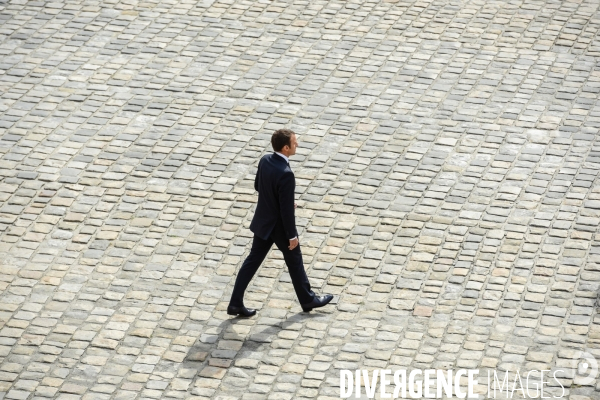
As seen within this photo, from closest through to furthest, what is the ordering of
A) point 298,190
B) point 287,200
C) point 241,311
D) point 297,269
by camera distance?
point 287,200 < point 297,269 < point 241,311 < point 298,190

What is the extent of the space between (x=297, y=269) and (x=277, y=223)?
19.2 inches

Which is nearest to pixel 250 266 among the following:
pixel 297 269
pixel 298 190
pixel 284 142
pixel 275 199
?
pixel 297 269

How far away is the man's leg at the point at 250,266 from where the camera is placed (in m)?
9.28

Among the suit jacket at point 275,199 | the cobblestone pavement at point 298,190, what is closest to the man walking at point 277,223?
the suit jacket at point 275,199

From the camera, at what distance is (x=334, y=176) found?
11641mm

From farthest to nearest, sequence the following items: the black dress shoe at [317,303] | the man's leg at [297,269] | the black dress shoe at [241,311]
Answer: the black dress shoe at [317,303] → the black dress shoe at [241,311] → the man's leg at [297,269]

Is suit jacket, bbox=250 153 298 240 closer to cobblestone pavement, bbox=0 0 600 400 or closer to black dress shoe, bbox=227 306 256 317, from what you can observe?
black dress shoe, bbox=227 306 256 317

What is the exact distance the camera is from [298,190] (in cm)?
1138

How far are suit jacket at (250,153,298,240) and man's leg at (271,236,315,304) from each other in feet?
0.41

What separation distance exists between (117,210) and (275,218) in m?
2.69

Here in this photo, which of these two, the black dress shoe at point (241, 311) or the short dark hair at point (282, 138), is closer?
the short dark hair at point (282, 138)

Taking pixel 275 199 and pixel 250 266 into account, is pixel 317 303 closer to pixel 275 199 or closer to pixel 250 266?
pixel 250 266

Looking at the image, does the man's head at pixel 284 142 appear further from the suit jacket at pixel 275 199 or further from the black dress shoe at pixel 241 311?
the black dress shoe at pixel 241 311

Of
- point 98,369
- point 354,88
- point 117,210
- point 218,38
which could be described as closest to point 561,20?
point 354,88
